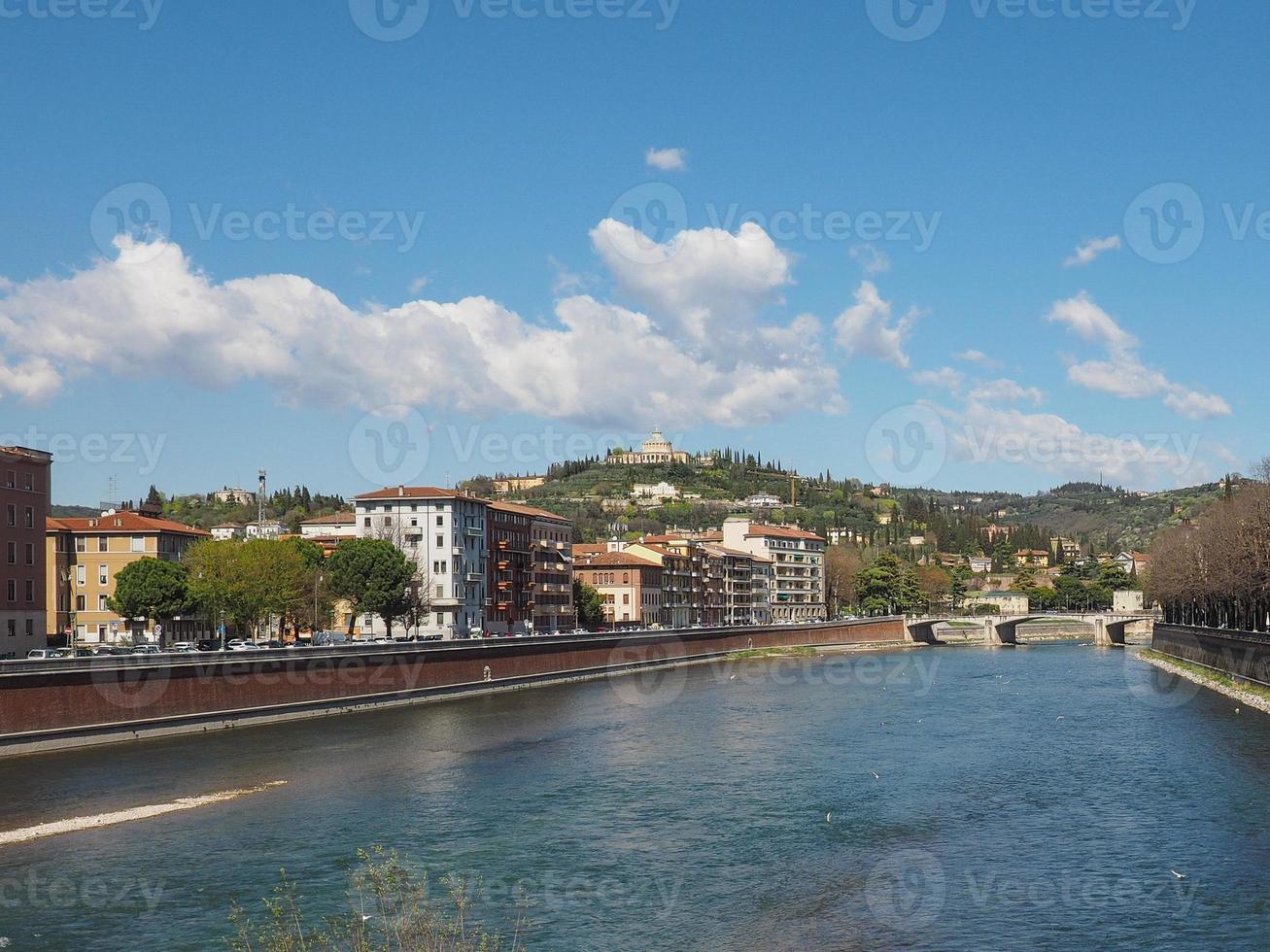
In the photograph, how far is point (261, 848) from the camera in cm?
3481

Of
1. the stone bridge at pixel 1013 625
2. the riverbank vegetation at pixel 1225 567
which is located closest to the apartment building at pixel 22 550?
the riverbank vegetation at pixel 1225 567

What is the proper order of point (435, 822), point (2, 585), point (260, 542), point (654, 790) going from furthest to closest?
point (260, 542) < point (2, 585) < point (654, 790) < point (435, 822)

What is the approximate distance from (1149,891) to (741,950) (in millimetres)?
10990

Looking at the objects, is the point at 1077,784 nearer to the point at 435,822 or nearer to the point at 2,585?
the point at 435,822

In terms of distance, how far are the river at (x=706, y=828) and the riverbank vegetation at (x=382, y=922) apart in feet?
2.15

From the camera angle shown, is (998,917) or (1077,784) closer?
(998,917)

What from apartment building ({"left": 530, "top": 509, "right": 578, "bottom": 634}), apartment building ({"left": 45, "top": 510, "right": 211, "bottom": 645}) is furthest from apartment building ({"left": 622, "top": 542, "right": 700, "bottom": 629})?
apartment building ({"left": 45, "top": 510, "right": 211, "bottom": 645})

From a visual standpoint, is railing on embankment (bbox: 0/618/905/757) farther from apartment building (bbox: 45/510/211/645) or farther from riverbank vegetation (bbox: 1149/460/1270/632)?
riverbank vegetation (bbox: 1149/460/1270/632)

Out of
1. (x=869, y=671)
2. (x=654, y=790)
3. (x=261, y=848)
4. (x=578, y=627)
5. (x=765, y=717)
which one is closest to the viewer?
(x=261, y=848)

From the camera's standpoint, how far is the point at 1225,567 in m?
88.8

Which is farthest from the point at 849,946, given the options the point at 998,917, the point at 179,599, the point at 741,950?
the point at 179,599

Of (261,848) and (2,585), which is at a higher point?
(2,585)

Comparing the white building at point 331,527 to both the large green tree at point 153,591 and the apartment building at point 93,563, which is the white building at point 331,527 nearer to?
the apartment building at point 93,563

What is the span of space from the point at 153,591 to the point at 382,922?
222ft
